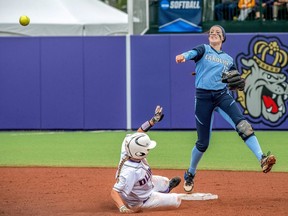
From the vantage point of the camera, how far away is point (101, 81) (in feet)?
64.5

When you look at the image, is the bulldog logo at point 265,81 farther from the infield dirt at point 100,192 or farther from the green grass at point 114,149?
the infield dirt at point 100,192

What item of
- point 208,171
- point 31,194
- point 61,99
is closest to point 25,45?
point 61,99

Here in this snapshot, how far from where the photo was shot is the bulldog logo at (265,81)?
19.3m

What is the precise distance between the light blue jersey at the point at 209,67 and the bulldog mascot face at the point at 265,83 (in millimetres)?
9451

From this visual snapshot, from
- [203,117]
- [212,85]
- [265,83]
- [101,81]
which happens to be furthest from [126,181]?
[265,83]

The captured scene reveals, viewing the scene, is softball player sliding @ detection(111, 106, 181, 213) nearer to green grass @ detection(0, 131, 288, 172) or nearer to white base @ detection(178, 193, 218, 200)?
white base @ detection(178, 193, 218, 200)

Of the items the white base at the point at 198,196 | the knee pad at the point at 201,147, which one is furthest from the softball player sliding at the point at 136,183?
the knee pad at the point at 201,147

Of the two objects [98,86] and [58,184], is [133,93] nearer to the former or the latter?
[98,86]

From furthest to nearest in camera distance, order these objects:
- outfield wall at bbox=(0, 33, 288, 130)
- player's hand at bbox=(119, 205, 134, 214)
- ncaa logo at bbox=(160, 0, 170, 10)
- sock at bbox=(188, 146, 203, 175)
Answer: ncaa logo at bbox=(160, 0, 170, 10), outfield wall at bbox=(0, 33, 288, 130), sock at bbox=(188, 146, 203, 175), player's hand at bbox=(119, 205, 134, 214)

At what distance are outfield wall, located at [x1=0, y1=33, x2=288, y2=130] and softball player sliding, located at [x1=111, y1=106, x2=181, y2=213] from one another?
10429 mm

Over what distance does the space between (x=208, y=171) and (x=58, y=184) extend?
8.67 feet

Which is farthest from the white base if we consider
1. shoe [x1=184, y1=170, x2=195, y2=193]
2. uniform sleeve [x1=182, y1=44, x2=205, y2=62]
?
uniform sleeve [x1=182, y1=44, x2=205, y2=62]

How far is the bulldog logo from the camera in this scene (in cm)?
1933

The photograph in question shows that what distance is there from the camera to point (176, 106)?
19.5 m
